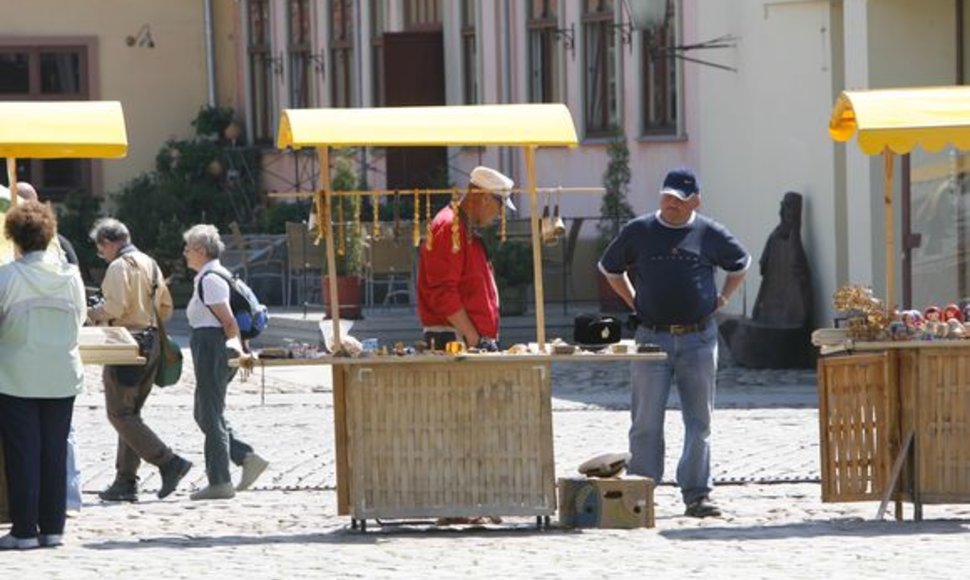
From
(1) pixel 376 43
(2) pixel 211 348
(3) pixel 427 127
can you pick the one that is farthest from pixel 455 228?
(1) pixel 376 43

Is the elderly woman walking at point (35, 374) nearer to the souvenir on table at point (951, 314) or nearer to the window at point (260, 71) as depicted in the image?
the souvenir on table at point (951, 314)

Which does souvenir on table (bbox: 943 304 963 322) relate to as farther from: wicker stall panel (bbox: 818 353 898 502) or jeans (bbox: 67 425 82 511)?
jeans (bbox: 67 425 82 511)

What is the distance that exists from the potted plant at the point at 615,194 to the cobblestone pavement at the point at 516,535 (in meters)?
8.90

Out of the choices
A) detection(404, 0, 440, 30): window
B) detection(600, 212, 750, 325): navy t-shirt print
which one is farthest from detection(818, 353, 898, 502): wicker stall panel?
detection(404, 0, 440, 30): window

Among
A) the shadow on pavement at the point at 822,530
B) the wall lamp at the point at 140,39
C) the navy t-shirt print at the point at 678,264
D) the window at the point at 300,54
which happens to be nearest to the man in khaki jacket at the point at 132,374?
the navy t-shirt print at the point at 678,264

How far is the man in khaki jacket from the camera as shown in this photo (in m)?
14.6

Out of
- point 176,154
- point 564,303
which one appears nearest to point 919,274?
point 564,303

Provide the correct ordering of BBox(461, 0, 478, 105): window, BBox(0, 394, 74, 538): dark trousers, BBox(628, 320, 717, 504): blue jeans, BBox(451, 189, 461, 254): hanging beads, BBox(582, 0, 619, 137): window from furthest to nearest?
1. BBox(461, 0, 478, 105): window
2. BBox(582, 0, 619, 137): window
3. BBox(628, 320, 717, 504): blue jeans
4. BBox(451, 189, 461, 254): hanging beads
5. BBox(0, 394, 74, 538): dark trousers

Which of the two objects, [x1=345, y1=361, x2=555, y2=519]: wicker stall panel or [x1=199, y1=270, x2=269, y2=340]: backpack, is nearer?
[x1=345, y1=361, x2=555, y2=519]: wicker stall panel

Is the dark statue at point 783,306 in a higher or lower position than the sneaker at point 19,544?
higher

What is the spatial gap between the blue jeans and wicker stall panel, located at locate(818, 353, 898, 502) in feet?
1.82

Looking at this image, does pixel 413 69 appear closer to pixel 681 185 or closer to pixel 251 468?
pixel 251 468

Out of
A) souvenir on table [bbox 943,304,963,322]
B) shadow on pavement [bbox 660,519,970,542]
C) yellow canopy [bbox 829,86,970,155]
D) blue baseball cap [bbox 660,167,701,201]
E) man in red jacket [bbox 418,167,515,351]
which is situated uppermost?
yellow canopy [bbox 829,86,970,155]

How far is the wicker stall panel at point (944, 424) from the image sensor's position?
12945 mm
